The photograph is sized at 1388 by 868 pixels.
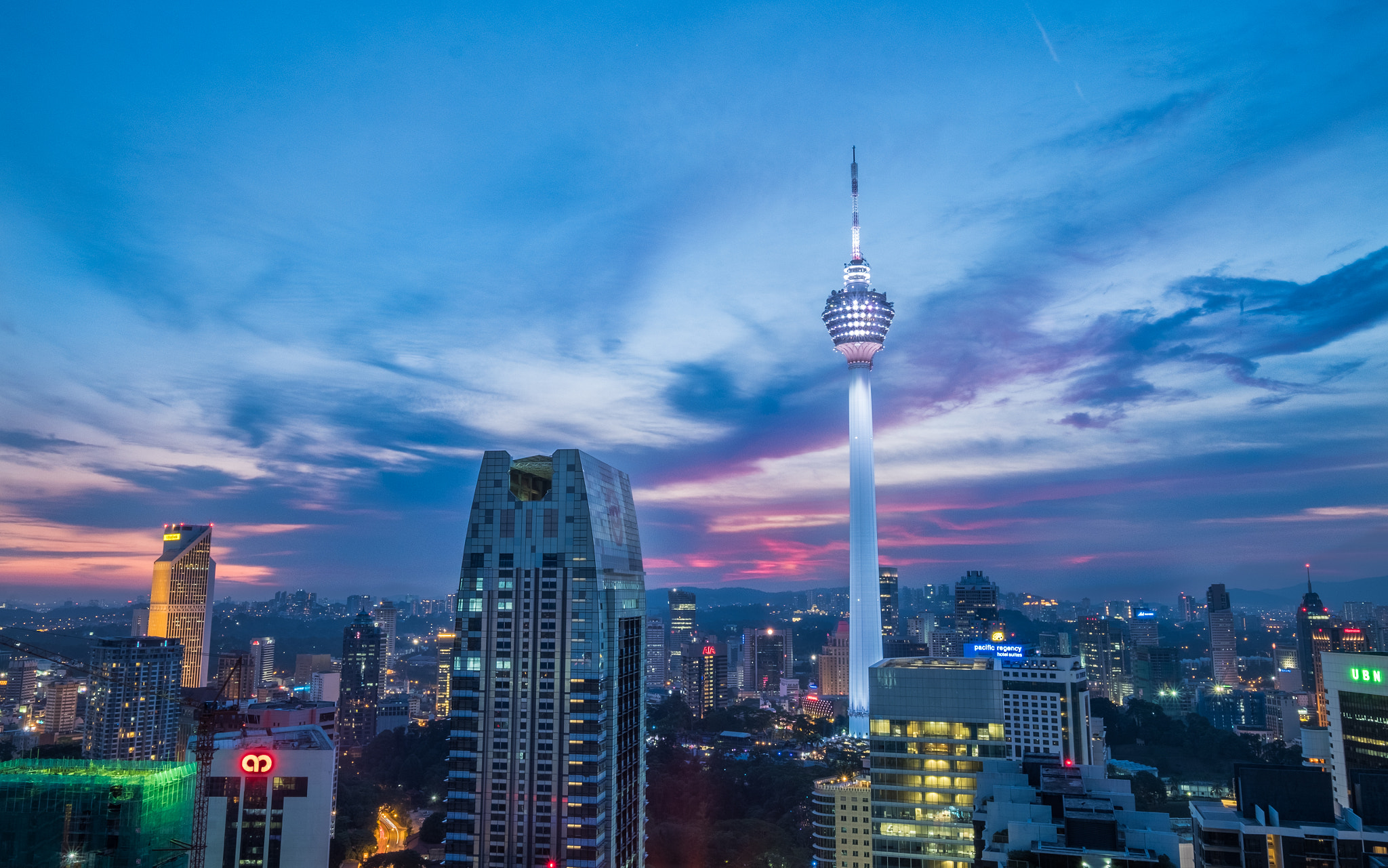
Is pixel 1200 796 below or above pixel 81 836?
below

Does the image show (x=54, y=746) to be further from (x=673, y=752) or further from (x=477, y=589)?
(x=477, y=589)

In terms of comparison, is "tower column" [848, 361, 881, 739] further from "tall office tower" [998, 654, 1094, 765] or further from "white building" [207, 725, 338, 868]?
"white building" [207, 725, 338, 868]

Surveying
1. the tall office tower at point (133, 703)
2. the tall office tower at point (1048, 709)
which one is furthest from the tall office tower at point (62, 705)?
the tall office tower at point (1048, 709)

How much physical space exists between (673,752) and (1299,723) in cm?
10463

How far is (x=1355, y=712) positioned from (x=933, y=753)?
117 feet

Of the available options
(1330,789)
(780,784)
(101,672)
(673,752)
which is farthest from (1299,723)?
(101,672)

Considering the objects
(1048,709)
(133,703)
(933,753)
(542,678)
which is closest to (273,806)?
(542,678)

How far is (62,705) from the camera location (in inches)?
7200

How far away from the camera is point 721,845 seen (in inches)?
3615

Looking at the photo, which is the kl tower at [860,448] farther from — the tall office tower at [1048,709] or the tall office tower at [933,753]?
the tall office tower at [933,753]

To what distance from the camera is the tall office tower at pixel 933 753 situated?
63.9 meters

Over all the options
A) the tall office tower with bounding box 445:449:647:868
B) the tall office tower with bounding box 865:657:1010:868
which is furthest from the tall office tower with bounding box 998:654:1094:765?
the tall office tower with bounding box 445:449:647:868

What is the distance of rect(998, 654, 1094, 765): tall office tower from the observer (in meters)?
109

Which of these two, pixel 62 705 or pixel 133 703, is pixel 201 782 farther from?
pixel 62 705
